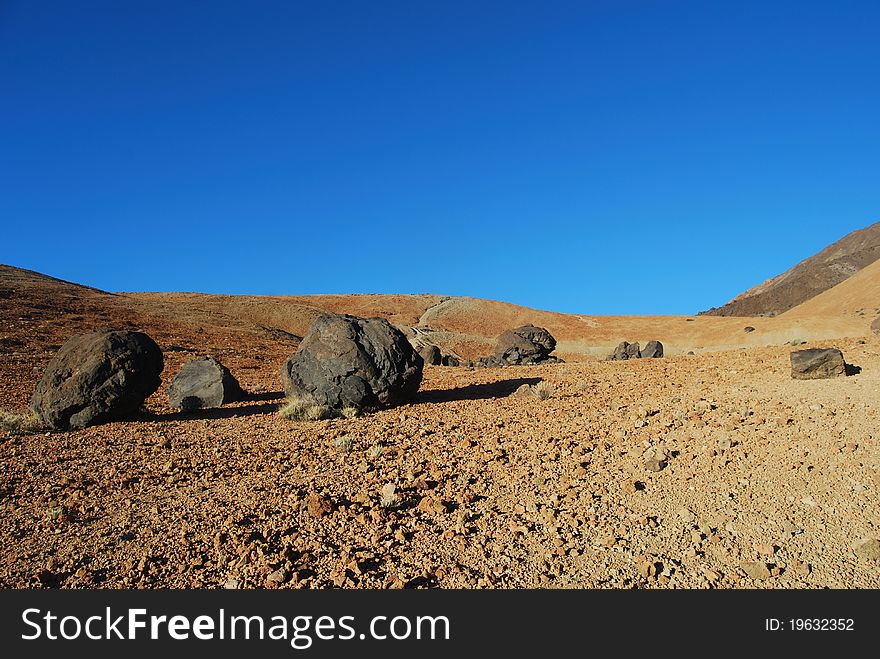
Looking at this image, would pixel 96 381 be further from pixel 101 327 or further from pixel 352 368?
pixel 101 327

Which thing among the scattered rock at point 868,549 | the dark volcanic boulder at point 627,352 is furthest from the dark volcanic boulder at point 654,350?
the scattered rock at point 868,549

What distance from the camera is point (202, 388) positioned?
12.8 metres

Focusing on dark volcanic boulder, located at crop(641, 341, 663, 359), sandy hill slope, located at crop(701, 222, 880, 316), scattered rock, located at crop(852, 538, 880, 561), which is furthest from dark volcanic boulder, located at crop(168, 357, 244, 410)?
sandy hill slope, located at crop(701, 222, 880, 316)

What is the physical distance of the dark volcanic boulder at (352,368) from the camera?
11.0 meters

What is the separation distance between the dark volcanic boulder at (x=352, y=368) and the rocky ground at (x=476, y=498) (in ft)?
3.00

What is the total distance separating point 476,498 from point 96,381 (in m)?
7.94

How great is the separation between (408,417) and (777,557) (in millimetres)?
6438

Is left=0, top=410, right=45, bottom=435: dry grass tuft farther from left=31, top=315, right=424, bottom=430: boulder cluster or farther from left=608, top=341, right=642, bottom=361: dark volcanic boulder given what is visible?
left=608, top=341, right=642, bottom=361: dark volcanic boulder

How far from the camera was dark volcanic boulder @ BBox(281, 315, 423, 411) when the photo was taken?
35.9ft

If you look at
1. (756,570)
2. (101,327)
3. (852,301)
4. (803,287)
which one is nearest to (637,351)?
(101,327)

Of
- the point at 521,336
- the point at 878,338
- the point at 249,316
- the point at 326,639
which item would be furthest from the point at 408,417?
the point at 249,316

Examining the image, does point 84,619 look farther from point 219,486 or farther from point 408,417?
point 408,417

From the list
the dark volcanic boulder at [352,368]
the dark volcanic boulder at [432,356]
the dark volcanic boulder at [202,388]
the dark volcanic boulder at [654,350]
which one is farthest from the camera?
the dark volcanic boulder at [654,350]

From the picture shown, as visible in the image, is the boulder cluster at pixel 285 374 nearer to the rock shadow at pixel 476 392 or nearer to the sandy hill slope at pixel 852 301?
the rock shadow at pixel 476 392
